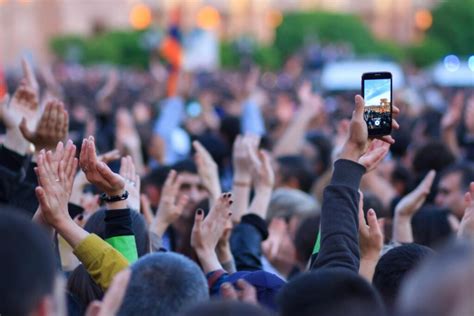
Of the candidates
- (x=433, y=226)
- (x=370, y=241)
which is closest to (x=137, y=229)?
(x=370, y=241)

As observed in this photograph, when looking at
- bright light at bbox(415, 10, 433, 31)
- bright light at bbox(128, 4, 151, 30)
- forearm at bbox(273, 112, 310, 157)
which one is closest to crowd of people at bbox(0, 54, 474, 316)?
forearm at bbox(273, 112, 310, 157)

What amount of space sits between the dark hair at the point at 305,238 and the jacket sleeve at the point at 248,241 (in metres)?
0.46

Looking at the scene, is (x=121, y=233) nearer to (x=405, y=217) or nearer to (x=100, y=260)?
(x=100, y=260)

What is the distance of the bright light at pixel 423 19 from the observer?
68.1 meters

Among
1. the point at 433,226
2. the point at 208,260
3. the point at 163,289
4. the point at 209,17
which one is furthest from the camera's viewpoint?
the point at 209,17

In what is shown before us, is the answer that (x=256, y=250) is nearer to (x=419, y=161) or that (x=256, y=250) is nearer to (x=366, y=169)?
(x=366, y=169)

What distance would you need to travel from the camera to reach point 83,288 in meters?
4.48

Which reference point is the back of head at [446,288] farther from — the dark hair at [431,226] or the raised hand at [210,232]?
the dark hair at [431,226]

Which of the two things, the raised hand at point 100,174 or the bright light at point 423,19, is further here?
the bright light at point 423,19

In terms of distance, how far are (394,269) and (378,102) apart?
2.36ft

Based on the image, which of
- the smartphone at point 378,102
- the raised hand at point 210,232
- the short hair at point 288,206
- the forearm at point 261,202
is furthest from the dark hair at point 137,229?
the short hair at point 288,206

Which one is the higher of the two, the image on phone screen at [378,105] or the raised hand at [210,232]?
the image on phone screen at [378,105]

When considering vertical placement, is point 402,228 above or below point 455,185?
above

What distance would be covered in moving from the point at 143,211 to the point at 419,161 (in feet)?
12.0
